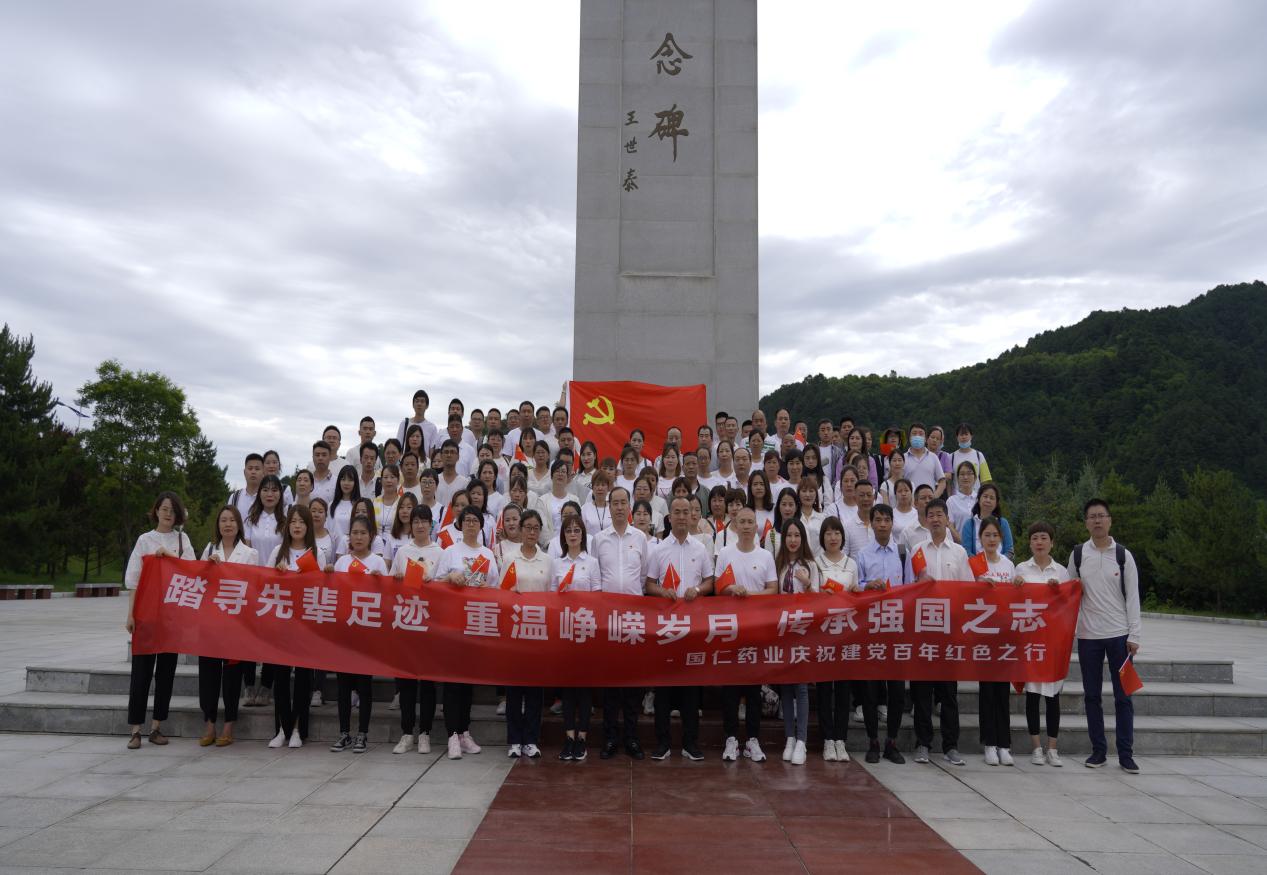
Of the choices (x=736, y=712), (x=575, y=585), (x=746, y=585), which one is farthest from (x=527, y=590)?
(x=736, y=712)

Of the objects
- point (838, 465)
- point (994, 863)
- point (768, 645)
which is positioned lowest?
point (994, 863)

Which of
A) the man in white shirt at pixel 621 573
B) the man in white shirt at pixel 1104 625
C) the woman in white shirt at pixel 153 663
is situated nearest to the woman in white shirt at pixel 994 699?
the man in white shirt at pixel 1104 625

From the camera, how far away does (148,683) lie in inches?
271

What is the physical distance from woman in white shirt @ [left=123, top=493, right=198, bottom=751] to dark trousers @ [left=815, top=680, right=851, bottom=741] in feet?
17.3


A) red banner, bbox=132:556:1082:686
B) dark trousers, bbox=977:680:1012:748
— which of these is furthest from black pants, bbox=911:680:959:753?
dark trousers, bbox=977:680:1012:748

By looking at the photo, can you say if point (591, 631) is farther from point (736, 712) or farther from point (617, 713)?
point (736, 712)

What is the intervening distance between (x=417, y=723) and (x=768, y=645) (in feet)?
9.65

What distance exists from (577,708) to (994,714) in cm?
335

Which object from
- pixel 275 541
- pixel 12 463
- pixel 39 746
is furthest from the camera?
pixel 12 463

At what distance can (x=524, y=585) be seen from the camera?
6.82 meters

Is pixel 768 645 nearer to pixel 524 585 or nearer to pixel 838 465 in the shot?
pixel 524 585

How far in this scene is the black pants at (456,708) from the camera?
665 centimetres

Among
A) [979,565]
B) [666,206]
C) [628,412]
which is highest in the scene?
[666,206]

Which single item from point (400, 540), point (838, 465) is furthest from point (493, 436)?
point (838, 465)
